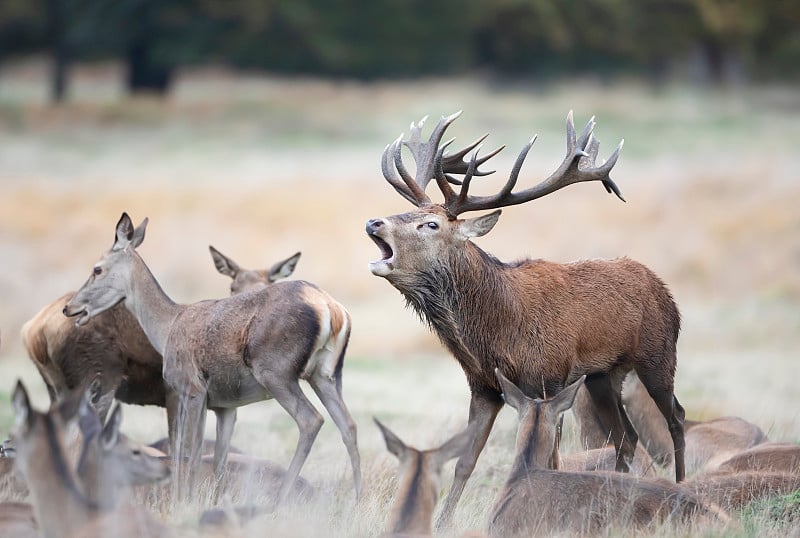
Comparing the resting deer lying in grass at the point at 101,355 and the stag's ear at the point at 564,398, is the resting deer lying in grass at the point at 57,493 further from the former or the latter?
the resting deer lying in grass at the point at 101,355

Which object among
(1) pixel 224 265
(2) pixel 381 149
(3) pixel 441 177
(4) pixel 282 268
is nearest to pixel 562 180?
(3) pixel 441 177

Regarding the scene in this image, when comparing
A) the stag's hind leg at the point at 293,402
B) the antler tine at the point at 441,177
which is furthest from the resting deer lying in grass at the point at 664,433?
the stag's hind leg at the point at 293,402

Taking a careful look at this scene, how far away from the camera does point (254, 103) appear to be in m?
40.4

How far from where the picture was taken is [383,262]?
8617mm

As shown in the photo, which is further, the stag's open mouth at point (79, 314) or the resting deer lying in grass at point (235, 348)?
the stag's open mouth at point (79, 314)

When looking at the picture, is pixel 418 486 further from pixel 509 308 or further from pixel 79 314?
pixel 79 314

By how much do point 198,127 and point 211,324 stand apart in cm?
2811

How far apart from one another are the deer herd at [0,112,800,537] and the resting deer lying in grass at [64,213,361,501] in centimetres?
1

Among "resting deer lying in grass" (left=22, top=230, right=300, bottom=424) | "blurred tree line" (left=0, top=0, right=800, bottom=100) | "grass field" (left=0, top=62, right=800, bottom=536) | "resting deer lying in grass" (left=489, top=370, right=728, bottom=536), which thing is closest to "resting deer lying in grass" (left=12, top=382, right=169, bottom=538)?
"grass field" (left=0, top=62, right=800, bottom=536)

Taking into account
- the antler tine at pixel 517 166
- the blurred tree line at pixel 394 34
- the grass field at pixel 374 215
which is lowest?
the grass field at pixel 374 215

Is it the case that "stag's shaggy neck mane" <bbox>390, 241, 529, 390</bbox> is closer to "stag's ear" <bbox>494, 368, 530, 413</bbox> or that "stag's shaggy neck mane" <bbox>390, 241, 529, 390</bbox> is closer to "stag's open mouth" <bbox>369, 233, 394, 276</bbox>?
"stag's open mouth" <bbox>369, 233, 394, 276</bbox>

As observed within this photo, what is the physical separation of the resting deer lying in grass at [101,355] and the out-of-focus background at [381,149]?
1.50 metres

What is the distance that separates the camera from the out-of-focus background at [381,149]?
2034 cm

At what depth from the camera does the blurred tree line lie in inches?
1578
